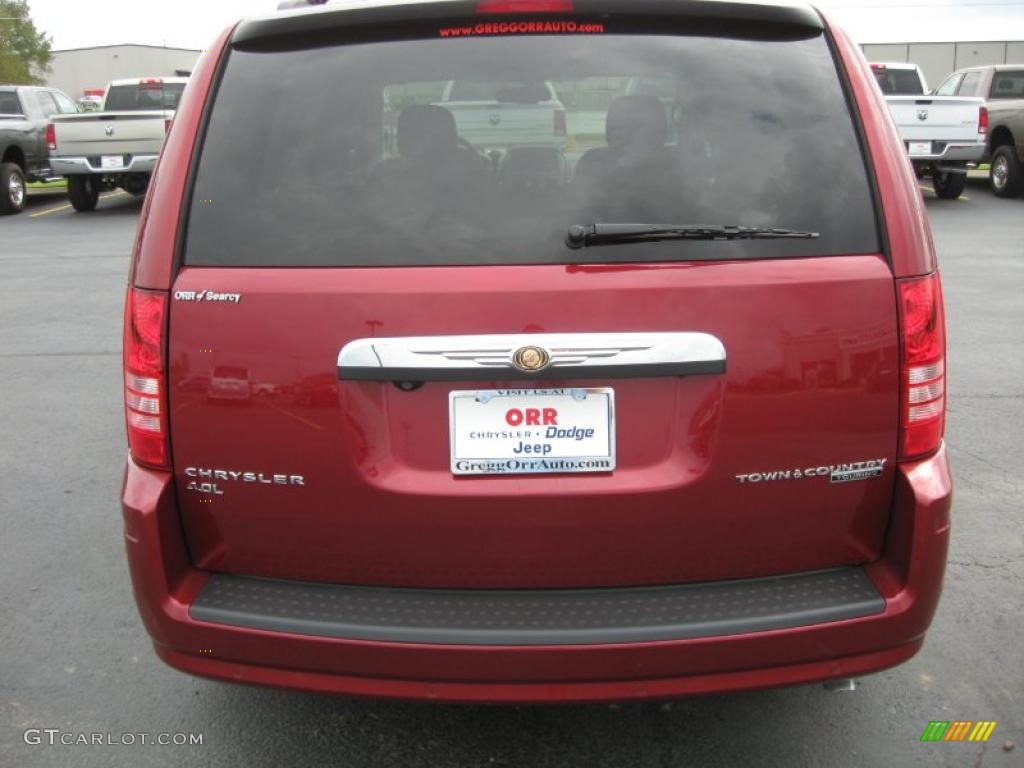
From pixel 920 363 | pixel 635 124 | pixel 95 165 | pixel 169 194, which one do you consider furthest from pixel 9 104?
pixel 920 363

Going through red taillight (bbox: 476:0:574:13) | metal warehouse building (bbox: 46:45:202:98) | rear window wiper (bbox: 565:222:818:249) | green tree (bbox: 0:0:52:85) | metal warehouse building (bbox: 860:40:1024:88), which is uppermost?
red taillight (bbox: 476:0:574:13)

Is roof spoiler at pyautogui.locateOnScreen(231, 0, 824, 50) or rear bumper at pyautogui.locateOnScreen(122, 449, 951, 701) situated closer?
rear bumper at pyautogui.locateOnScreen(122, 449, 951, 701)

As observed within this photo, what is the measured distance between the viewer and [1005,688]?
3141 millimetres

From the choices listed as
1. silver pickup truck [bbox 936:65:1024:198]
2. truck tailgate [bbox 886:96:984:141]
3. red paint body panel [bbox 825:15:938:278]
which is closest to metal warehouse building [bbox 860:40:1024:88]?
silver pickup truck [bbox 936:65:1024:198]

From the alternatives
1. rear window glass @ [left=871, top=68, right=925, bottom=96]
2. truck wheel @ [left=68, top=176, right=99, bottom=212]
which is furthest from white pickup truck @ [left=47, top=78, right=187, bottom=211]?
rear window glass @ [left=871, top=68, right=925, bottom=96]

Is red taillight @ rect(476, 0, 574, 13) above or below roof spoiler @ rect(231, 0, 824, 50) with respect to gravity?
above

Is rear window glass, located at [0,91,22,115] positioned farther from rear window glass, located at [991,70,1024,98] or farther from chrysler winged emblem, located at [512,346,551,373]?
chrysler winged emblem, located at [512,346,551,373]

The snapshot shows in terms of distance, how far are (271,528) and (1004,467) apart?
387 cm

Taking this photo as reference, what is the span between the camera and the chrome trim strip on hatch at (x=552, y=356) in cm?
226

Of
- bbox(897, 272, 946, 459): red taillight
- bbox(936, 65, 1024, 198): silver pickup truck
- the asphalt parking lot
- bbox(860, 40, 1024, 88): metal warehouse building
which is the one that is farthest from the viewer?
bbox(860, 40, 1024, 88): metal warehouse building

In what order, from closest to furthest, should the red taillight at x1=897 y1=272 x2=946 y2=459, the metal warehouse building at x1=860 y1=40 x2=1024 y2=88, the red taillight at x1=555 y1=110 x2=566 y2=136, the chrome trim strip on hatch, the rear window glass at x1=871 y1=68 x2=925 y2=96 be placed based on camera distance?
the chrome trim strip on hatch, the red taillight at x1=897 y1=272 x2=946 y2=459, the red taillight at x1=555 y1=110 x2=566 y2=136, the rear window glass at x1=871 y1=68 x2=925 y2=96, the metal warehouse building at x1=860 y1=40 x2=1024 y2=88

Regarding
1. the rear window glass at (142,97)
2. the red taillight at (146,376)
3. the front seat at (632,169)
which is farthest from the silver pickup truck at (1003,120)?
the red taillight at (146,376)

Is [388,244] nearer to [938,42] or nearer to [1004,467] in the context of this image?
[1004,467]

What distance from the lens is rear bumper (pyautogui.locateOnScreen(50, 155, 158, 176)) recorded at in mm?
16156
